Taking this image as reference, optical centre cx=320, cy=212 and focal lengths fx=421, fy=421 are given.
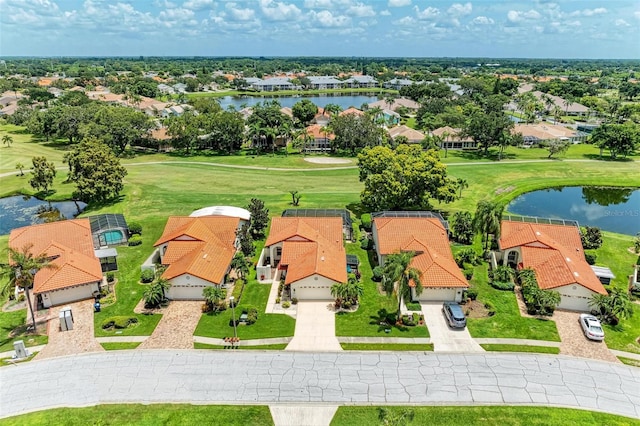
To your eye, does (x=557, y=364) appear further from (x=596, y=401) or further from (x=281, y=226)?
(x=281, y=226)

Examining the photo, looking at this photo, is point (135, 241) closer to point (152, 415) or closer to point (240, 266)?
point (240, 266)

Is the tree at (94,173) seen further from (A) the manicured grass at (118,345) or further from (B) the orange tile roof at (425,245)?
(B) the orange tile roof at (425,245)

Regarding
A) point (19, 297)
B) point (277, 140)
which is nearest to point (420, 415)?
point (19, 297)

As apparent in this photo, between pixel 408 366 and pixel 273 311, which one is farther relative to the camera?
pixel 273 311

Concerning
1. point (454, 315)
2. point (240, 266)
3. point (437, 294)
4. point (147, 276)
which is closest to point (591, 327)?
point (454, 315)

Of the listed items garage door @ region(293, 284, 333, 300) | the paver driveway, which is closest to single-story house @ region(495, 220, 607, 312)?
garage door @ region(293, 284, 333, 300)
